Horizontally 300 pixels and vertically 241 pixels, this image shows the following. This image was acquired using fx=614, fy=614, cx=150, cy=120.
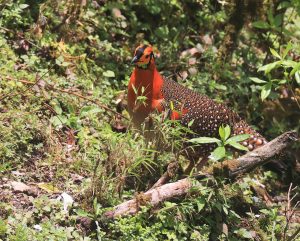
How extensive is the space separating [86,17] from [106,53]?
521 mm

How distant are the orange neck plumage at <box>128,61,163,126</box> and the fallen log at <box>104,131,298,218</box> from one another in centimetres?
82

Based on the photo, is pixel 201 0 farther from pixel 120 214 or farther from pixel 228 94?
pixel 120 214

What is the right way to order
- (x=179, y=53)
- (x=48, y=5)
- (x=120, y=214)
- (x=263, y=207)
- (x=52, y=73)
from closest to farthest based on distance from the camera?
1. (x=120, y=214)
2. (x=263, y=207)
3. (x=52, y=73)
4. (x=48, y=5)
5. (x=179, y=53)

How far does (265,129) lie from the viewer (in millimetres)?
7066

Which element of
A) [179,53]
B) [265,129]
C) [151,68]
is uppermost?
[151,68]

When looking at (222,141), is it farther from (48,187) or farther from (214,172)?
(48,187)

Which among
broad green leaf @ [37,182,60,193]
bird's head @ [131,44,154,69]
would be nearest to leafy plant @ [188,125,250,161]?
broad green leaf @ [37,182,60,193]

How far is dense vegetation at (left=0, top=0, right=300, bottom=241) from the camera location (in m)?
4.57

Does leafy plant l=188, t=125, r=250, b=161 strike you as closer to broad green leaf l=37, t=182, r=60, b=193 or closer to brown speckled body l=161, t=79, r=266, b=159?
brown speckled body l=161, t=79, r=266, b=159

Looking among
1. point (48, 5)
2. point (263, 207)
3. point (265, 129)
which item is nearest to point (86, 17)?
point (48, 5)

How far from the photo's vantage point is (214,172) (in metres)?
4.77

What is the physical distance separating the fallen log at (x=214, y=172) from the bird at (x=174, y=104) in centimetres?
56

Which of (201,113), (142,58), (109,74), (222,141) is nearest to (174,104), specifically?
(201,113)

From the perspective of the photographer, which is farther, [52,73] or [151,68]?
[52,73]
